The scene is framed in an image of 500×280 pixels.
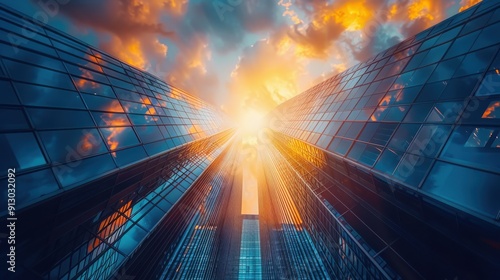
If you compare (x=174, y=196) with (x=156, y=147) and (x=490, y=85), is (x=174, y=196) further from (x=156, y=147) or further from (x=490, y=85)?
(x=490, y=85)

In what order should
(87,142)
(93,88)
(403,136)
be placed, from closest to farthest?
(87,142)
(403,136)
(93,88)

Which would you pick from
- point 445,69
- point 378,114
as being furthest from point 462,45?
point 378,114

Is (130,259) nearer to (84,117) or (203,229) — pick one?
(84,117)

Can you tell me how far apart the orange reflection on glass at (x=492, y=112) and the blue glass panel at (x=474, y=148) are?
0.52 metres

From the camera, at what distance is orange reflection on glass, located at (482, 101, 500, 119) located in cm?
723

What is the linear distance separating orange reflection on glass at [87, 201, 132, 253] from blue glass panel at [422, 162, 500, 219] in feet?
52.2

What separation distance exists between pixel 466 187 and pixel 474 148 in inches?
72.5

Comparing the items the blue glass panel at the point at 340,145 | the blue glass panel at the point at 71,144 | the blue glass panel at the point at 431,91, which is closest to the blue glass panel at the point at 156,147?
the blue glass panel at the point at 71,144

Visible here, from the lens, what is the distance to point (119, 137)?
11.8 metres

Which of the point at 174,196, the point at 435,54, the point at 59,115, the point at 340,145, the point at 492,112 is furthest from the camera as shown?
the point at 174,196

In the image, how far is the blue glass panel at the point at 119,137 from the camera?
35.3 ft

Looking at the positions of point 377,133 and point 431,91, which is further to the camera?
point 377,133

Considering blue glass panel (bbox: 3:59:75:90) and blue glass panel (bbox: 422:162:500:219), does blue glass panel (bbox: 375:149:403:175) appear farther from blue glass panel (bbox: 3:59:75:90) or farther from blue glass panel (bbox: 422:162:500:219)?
blue glass panel (bbox: 3:59:75:90)

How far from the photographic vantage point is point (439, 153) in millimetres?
8102
